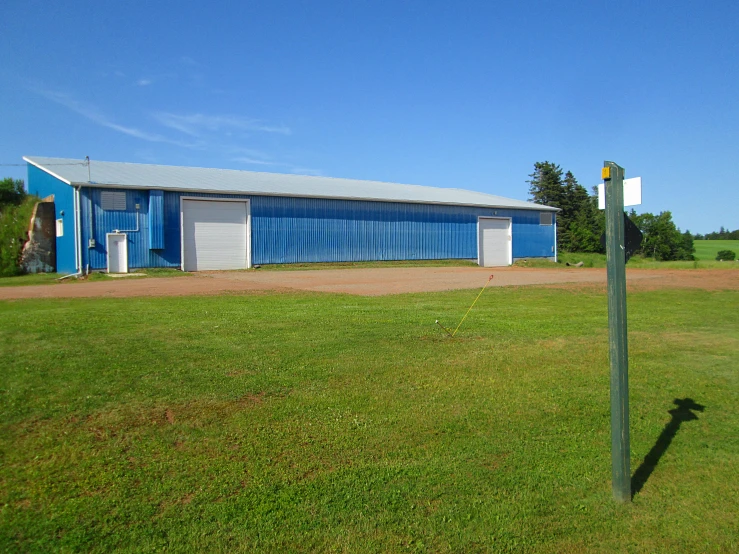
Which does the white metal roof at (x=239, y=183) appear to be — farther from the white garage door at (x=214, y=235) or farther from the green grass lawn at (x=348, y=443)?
the green grass lawn at (x=348, y=443)

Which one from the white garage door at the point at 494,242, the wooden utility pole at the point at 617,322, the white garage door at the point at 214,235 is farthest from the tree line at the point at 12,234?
the wooden utility pole at the point at 617,322

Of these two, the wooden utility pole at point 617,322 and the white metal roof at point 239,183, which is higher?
the white metal roof at point 239,183

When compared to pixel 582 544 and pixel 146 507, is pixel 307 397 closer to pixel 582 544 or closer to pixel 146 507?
pixel 146 507

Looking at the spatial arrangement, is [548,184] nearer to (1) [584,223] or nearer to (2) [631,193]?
(1) [584,223]

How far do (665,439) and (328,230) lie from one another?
31.6 meters

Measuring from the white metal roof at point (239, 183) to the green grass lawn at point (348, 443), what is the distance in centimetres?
2226

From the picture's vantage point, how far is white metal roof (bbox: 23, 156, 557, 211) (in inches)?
1198

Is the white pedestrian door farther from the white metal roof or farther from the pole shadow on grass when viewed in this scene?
the pole shadow on grass

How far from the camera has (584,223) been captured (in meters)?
71.4

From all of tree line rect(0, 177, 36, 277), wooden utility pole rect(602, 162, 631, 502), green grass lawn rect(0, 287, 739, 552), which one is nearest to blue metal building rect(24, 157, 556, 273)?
tree line rect(0, 177, 36, 277)

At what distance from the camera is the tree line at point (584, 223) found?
67.4m

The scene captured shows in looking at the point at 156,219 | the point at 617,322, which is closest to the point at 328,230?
the point at 156,219

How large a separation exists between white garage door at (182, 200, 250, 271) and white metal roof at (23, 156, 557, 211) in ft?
3.08

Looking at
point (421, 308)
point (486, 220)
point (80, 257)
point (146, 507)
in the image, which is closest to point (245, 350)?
point (146, 507)
